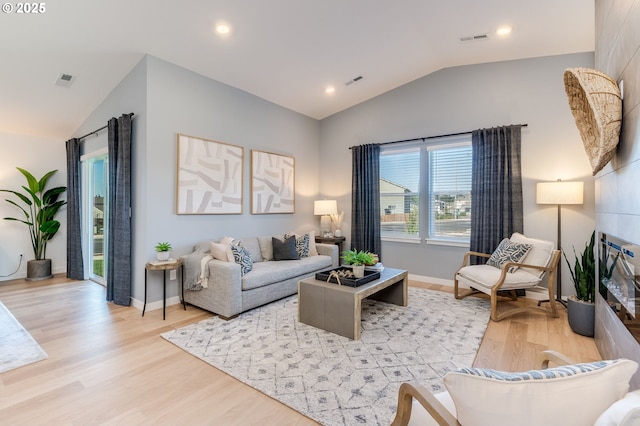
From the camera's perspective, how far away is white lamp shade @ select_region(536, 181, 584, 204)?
11.5 ft

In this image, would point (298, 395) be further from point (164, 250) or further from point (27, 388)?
point (164, 250)

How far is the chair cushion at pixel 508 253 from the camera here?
3.51 meters

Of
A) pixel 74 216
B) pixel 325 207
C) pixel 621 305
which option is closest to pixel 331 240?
pixel 325 207

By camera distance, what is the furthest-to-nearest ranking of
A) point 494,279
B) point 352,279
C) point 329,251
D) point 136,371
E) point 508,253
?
point 329,251
point 508,253
point 494,279
point 352,279
point 136,371

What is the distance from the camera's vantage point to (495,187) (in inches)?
164

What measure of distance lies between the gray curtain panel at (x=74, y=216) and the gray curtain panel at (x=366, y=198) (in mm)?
4612

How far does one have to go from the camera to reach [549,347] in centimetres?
264

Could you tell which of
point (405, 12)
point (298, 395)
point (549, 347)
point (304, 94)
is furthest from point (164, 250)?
point (549, 347)

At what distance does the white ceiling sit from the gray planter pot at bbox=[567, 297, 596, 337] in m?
2.89

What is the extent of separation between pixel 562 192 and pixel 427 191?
178 cm

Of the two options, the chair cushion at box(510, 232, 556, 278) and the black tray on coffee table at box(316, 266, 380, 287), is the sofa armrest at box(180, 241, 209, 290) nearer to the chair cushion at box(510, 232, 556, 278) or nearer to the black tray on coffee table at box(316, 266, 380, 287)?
the black tray on coffee table at box(316, 266, 380, 287)

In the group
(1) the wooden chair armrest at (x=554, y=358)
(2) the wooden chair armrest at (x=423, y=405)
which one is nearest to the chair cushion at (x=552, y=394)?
(2) the wooden chair armrest at (x=423, y=405)

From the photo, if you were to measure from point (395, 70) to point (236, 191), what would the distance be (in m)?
2.97

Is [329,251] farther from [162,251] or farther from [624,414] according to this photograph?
[624,414]
